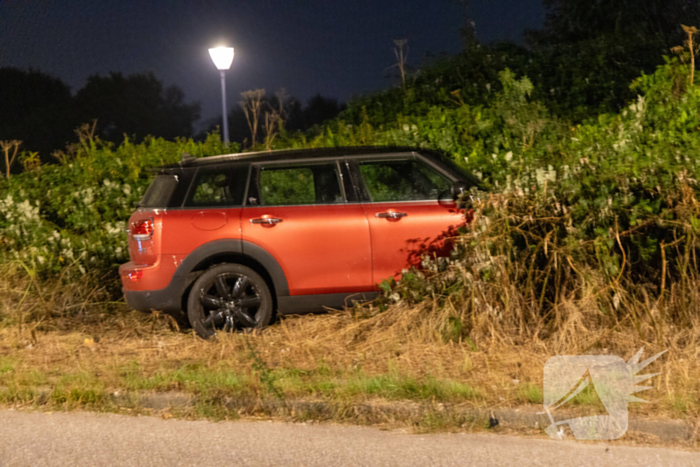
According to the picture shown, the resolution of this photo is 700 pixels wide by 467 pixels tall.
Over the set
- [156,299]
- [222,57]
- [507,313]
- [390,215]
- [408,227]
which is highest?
[222,57]

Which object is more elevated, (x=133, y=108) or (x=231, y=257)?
(x=133, y=108)

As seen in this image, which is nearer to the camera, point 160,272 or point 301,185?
point 160,272

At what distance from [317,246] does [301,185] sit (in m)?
0.61

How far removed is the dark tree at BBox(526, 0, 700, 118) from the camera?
16250 millimetres

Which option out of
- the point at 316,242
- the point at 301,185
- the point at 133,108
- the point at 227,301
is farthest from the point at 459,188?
the point at 133,108

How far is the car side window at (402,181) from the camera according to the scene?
21.8 feet

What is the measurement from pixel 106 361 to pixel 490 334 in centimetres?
300

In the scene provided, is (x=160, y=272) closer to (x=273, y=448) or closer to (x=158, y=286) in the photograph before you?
(x=158, y=286)

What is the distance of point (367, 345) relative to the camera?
6020 millimetres

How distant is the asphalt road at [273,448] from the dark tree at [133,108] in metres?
46.9

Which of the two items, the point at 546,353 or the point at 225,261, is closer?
the point at 546,353

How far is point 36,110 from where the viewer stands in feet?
160

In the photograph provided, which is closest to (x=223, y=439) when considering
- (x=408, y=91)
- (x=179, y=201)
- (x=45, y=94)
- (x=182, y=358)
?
(x=182, y=358)

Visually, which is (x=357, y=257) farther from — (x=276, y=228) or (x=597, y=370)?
(x=597, y=370)
